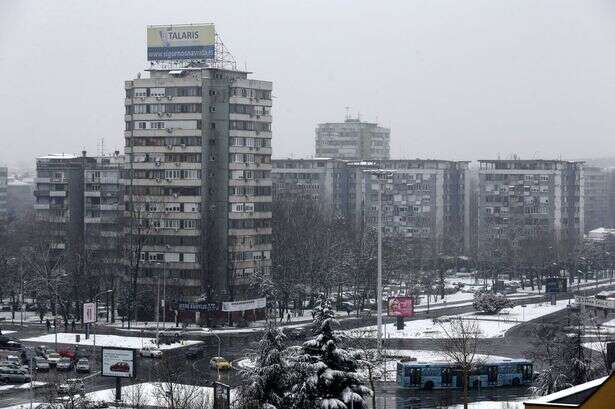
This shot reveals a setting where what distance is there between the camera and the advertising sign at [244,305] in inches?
2520

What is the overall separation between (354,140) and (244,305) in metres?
96.0

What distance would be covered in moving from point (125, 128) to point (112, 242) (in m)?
9.94

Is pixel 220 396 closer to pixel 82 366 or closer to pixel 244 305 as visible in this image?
pixel 82 366

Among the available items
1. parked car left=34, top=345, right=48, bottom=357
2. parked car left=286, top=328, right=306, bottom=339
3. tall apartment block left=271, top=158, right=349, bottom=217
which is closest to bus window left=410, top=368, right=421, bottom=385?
parked car left=286, top=328, right=306, bottom=339

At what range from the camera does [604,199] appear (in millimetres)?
184875

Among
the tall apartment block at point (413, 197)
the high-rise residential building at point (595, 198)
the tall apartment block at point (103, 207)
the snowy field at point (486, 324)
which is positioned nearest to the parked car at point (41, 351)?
the snowy field at point (486, 324)

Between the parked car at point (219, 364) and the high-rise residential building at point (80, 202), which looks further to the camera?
the high-rise residential building at point (80, 202)

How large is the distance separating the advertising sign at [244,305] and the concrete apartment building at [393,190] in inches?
1961

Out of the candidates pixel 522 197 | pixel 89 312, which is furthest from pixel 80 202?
pixel 522 197

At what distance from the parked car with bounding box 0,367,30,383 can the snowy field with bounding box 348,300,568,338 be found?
15697 mm

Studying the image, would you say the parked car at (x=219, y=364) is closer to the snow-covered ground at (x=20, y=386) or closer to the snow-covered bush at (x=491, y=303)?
the snow-covered ground at (x=20, y=386)

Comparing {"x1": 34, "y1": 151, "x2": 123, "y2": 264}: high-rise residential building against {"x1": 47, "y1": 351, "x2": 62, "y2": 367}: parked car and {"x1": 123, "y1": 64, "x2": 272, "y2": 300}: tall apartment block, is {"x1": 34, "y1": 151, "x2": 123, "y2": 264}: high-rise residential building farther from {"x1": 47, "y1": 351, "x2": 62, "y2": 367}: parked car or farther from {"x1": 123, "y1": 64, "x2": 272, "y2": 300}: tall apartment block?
{"x1": 47, "y1": 351, "x2": 62, "y2": 367}: parked car

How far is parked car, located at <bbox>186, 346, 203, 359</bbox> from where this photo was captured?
2007 inches

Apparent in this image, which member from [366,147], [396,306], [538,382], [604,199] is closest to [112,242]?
[396,306]
